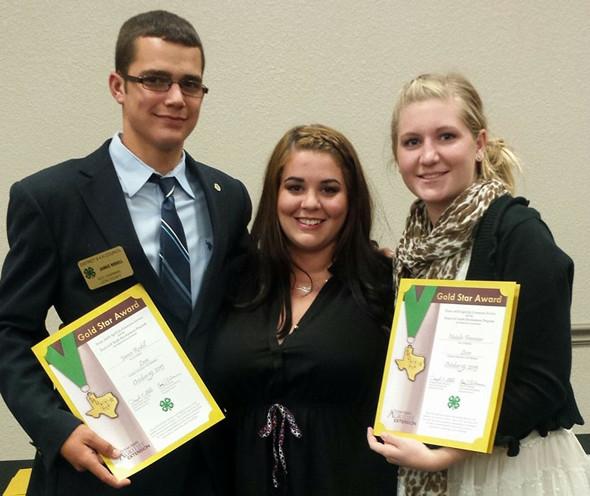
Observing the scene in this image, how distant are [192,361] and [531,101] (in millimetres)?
2114

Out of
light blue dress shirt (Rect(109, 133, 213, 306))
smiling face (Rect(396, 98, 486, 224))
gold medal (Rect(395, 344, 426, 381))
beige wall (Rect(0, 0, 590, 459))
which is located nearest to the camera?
gold medal (Rect(395, 344, 426, 381))

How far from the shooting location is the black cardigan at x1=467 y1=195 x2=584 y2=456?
1363mm

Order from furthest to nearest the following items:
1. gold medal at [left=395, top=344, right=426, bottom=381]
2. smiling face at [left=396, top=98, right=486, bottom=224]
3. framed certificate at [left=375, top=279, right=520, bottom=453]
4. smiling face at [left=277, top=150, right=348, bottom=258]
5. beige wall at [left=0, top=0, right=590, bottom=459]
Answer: beige wall at [left=0, top=0, right=590, bottom=459] → smiling face at [left=277, top=150, right=348, bottom=258] → smiling face at [left=396, top=98, right=486, bottom=224] → gold medal at [left=395, top=344, right=426, bottom=381] → framed certificate at [left=375, top=279, right=520, bottom=453]

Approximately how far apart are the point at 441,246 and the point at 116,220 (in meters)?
0.77

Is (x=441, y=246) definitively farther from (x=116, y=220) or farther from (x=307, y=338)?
(x=116, y=220)

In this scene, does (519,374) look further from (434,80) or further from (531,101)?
(531,101)

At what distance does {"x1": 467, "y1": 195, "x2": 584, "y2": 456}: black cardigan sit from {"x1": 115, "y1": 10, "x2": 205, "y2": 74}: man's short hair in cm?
87

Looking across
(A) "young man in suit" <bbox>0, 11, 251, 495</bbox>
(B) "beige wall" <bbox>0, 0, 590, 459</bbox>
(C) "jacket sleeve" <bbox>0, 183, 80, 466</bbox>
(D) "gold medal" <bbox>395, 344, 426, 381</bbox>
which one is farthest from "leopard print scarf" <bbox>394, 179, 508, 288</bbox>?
(B) "beige wall" <bbox>0, 0, 590, 459</bbox>

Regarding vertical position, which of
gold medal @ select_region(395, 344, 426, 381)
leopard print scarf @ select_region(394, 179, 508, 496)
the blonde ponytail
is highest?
the blonde ponytail

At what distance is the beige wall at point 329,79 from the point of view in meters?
2.77

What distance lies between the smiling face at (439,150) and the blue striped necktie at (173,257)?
59 cm

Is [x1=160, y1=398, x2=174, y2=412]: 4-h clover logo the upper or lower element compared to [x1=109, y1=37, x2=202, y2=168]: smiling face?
lower

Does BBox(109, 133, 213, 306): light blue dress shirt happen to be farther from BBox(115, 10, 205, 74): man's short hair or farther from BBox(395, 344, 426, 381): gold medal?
BBox(395, 344, 426, 381): gold medal

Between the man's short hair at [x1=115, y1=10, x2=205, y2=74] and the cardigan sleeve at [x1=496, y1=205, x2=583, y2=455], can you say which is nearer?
the cardigan sleeve at [x1=496, y1=205, x2=583, y2=455]
